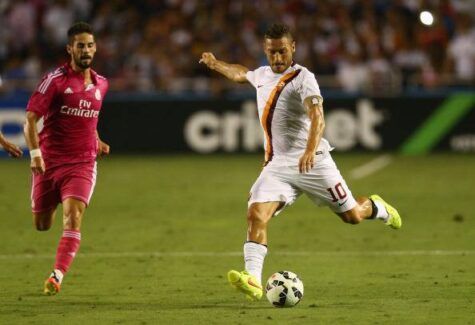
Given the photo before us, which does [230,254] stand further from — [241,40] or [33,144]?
[241,40]

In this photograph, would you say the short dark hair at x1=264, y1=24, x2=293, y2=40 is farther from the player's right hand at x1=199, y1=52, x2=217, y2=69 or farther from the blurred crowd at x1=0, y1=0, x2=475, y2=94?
the blurred crowd at x1=0, y1=0, x2=475, y2=94

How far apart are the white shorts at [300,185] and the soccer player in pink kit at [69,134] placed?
1511mm

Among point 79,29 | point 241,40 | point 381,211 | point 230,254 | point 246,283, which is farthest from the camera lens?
point 241,40

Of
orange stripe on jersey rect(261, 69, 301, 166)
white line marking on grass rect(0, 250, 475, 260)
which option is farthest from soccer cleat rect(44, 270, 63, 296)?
white line marking on grass rect(0, 250, 475, 260)

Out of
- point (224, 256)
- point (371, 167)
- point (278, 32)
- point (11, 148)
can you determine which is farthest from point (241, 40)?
point (278, 32)

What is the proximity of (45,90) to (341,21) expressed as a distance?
15655 mm

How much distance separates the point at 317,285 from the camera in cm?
994

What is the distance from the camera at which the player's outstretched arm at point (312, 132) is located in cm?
897

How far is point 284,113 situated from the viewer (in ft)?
31.2

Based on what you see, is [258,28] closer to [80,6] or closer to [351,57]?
[351,57]

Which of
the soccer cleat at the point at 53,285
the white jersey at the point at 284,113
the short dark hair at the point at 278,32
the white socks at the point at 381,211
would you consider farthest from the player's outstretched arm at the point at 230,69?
the soccer cleat at the point at 53,285

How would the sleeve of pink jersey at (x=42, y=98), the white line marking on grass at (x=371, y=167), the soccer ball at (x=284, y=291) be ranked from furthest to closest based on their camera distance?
the white line marking on grass at (x=371, y=167) → the sleeve of pink jersey at (x=42, y=98) → the soccer ball at (x=284, y=291)

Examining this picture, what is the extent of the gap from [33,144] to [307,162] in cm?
227

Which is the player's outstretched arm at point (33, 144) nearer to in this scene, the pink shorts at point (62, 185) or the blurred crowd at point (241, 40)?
the pink shorts at point (62, 185)
